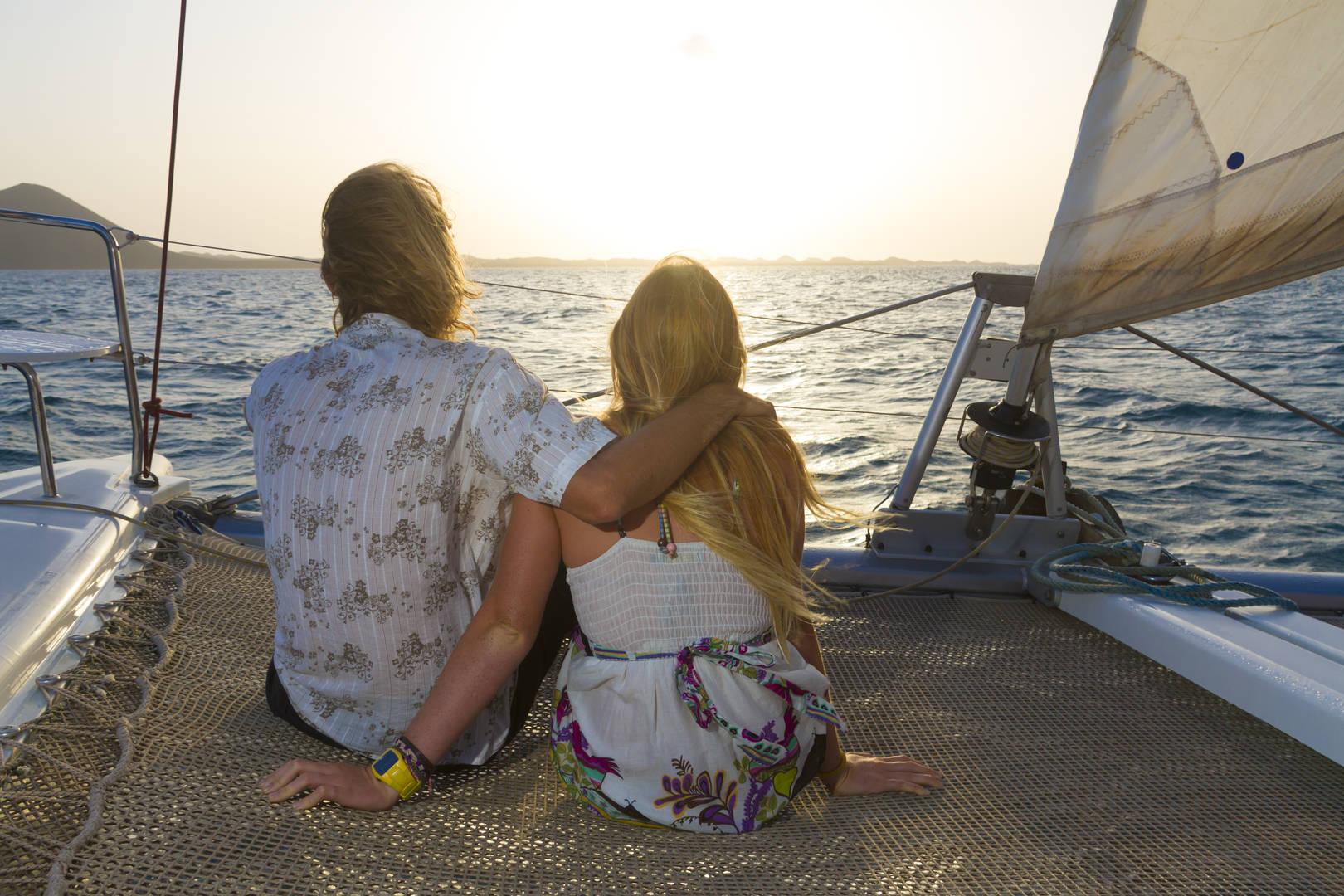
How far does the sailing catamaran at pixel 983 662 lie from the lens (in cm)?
140

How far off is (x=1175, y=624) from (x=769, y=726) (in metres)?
1.19

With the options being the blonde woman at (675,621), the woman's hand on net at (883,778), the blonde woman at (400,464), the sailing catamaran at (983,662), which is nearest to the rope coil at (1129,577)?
the sailing catamaran at (983,662)

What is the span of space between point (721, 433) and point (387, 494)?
51 centimetres

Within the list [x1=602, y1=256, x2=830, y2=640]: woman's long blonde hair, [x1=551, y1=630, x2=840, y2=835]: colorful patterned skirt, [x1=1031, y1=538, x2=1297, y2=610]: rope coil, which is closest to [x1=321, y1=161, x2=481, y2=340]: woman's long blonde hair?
[x1=602, y1=256, x2=830, y2=640]: woman's long blonde hair

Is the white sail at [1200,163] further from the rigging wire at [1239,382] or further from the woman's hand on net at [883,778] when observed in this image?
the woman's hand on net at [883,778]

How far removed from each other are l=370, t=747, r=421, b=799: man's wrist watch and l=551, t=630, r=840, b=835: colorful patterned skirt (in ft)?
0.82

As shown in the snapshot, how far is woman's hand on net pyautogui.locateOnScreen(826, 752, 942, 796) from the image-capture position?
5.41 ft

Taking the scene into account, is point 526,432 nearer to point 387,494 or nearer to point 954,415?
point 387,494

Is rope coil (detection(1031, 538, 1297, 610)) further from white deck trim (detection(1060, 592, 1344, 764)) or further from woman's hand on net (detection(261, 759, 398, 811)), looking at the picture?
woman's hand on net (detection(261, 759, 398, 811))

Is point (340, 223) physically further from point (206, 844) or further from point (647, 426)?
point (206, 844)

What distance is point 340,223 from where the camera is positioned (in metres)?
1.49

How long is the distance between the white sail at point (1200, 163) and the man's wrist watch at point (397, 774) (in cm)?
171

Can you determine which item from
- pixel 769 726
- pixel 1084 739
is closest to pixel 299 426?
pixel 769 726

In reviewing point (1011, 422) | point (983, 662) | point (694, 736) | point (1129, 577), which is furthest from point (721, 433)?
point (1129, 577)
